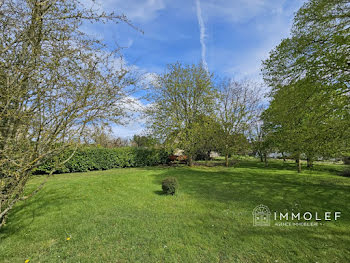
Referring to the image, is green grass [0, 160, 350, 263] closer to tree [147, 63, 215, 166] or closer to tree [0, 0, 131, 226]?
tree [0, 0, 131, 226]

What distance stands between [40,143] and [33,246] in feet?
8.16

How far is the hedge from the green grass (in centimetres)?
695

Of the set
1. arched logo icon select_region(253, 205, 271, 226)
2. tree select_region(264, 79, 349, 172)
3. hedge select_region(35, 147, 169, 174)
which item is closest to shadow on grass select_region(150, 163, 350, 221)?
arched logo icon select_region(253, 205, 271, 226)

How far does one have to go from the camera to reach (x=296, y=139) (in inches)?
276

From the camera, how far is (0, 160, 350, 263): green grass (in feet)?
10.1

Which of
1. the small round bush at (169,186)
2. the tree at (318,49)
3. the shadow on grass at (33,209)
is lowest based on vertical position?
the shadow on grass at (33,209)

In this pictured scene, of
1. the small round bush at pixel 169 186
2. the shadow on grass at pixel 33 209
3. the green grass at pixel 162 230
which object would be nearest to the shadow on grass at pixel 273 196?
the green grass at pixel 162 230

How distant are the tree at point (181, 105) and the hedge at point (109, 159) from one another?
3.29 metres

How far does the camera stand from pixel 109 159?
574 inches

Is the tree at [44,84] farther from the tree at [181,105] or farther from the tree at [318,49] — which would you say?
the tree at [181,105]

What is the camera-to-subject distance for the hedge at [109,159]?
12.6m

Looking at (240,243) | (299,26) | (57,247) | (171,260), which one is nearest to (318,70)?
(299,26)

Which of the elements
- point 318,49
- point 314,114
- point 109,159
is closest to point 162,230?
point 314,114

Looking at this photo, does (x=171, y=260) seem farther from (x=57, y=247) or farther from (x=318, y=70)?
(x=318, y=70)
